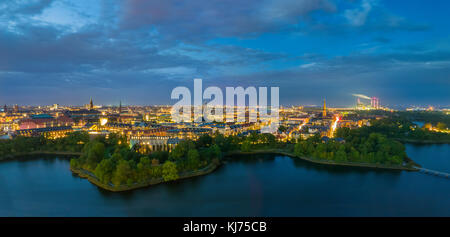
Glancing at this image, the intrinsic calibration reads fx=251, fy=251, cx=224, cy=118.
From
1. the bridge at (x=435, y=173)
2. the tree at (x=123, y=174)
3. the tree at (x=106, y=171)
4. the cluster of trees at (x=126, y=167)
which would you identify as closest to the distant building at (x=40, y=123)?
the cluster of trees at (x=126, y=167)

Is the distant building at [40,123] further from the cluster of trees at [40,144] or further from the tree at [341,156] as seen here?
the tree at [341,156]

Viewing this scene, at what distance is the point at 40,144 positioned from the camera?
13422 millimetres

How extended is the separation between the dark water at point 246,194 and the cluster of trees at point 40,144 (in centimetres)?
243

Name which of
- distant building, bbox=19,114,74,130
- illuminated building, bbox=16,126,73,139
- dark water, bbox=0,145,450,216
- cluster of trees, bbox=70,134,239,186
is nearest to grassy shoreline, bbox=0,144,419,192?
cluster of trees, bbox=70,134,239,186

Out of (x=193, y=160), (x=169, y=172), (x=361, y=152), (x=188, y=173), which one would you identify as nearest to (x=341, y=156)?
(x=361, y=152)

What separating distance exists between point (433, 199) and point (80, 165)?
11614 mm

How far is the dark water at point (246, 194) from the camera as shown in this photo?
21.5 ft

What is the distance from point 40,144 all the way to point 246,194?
474 inches

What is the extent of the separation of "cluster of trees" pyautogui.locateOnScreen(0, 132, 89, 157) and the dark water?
2.43m

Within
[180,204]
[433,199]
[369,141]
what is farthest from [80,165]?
[369,141]

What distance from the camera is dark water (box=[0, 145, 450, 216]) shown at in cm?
655

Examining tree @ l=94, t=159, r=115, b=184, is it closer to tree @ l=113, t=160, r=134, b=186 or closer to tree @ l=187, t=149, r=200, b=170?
tree @ l=113, t=160, r=134, b=186

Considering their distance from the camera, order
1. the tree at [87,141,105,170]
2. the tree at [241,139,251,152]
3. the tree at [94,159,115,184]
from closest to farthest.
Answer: the tree at [94,159,115,184]
the tree at [87,141,105,170]
the tree at [241,139,251,152]

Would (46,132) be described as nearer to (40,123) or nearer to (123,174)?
(40,123)
